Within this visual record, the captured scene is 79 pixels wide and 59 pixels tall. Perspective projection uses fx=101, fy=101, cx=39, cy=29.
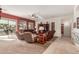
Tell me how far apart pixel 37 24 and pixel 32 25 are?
1.31 feet

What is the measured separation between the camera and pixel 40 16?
24.3 feet

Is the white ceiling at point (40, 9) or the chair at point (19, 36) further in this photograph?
the chair at point (19, 36)

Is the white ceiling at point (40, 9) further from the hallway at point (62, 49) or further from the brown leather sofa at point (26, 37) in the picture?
the hallway at point (62, 49)

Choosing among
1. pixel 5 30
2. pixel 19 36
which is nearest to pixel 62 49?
pixel 19 36

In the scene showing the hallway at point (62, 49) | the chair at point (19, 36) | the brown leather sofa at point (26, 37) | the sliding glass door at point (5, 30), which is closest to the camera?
the hallway at point (62, 49)

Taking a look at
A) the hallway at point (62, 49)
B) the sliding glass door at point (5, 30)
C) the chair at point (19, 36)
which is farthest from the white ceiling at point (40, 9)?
the hallway at point (62, 49)

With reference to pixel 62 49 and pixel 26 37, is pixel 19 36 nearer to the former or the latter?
pixel 26 37

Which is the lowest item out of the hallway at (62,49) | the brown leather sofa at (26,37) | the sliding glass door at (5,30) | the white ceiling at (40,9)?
the hallway at (62,49)

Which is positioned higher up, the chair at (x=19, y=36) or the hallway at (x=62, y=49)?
the chair at (x=19, y=36)

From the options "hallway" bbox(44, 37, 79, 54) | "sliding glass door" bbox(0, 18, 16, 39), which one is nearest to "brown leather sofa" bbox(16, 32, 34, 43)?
"sliding glass door" bbox(0, 18, 16, 39)

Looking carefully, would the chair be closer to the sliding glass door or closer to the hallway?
the sliding glass door

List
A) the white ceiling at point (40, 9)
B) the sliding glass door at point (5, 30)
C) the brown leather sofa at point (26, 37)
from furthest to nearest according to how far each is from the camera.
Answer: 1. the brown leather sofa at point (26, 37)
2. the sliding glass door at point (5, 30)
3. the white ceiling at point (40, 9)
